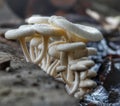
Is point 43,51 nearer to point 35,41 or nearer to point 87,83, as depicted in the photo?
point 35,41

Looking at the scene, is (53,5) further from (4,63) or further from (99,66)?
(4,63)

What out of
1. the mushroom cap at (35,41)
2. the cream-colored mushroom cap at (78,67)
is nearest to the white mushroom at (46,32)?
the mushroom cap at (35,41)

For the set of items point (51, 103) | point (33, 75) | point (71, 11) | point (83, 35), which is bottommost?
point (51, 103)

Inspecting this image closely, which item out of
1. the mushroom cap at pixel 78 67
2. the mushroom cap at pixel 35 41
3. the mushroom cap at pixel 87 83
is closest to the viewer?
the mushroom cap at pixel 78 67

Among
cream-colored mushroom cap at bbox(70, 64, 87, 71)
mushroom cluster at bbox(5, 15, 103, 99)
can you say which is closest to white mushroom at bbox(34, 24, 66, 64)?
mushroom cluster at bbox(5, 15, 103, 99)

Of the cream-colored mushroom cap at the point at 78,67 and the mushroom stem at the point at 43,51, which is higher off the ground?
the mushroom stem at the point at 43,51

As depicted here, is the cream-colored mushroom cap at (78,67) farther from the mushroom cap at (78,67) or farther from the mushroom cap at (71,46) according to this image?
the mushroom cap at (71,46)

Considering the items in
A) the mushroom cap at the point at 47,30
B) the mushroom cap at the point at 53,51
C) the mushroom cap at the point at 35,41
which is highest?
the mushroom cap at the point at 47,30

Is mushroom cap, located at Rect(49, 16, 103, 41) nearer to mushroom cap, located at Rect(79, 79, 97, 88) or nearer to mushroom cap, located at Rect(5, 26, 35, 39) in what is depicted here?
mushroom cap, located at Rect(5, 26, 35, 39)

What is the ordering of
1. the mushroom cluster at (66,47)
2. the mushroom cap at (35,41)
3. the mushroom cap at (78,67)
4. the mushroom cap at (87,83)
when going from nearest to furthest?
the mushroom cap at (78,67) < the mushroom cluster at (66,47) < the mushroom cap at (87,83) < the mushroom cap at (35,41)

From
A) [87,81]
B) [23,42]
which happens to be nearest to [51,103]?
[87,81]
